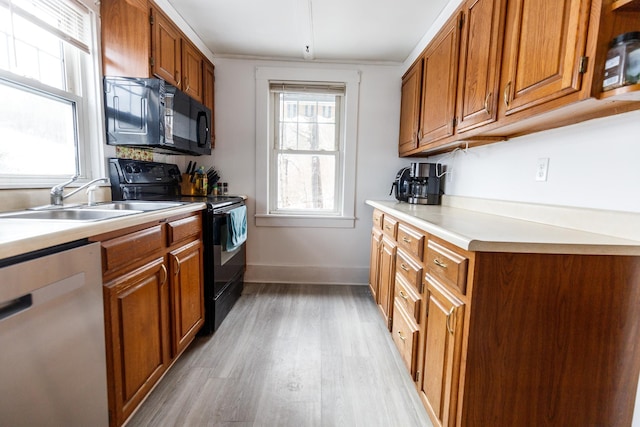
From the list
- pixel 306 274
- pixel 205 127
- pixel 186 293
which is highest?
pixel 205 127

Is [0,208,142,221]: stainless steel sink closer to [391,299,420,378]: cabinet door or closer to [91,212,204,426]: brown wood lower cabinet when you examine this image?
[91,212,204,426]: brown wood lower cabinet

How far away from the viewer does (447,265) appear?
1.11 metres

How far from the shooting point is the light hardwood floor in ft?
4.38

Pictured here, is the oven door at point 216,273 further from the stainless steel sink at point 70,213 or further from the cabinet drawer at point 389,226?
the cabinet drawer at point 389,226

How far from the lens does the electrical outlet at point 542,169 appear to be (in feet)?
4.52

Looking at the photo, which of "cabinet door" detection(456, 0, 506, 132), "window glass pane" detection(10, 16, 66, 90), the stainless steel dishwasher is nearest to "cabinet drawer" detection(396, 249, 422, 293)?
"cabinet door" detection(456, 0, 506, 132)

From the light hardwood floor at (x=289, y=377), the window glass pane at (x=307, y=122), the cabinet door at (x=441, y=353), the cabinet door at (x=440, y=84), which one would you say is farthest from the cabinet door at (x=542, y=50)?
the window glass pane at (x=307, y=122)

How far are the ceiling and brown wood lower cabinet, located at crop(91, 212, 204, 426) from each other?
60.4 inches

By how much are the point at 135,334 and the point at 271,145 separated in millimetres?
2166

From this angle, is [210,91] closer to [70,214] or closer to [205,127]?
[205,127]

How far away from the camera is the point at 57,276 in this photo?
835mm

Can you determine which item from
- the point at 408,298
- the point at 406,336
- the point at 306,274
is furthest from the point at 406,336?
the point at 306,274

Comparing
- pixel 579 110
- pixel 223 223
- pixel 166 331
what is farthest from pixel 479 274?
pixel 223 223

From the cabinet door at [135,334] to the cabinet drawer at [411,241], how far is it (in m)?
1.29
